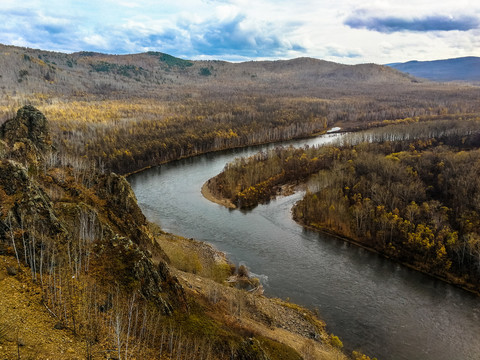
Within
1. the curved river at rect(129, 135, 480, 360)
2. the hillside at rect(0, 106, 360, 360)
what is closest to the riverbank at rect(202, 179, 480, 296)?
the curved river at rect(129, 135, 480, 360)

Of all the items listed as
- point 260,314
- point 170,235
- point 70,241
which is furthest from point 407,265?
point 70,241

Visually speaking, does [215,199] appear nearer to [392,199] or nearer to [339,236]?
[339,236]

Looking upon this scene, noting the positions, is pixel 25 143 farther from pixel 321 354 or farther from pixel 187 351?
pixel 321 354

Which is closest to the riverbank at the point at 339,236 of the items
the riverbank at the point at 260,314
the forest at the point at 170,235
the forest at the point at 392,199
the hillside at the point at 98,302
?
the forest at the point at 392,199

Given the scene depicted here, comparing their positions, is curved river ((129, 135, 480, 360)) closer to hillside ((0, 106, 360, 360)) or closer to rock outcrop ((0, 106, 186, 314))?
hillside ((0, 106, 360, 360))

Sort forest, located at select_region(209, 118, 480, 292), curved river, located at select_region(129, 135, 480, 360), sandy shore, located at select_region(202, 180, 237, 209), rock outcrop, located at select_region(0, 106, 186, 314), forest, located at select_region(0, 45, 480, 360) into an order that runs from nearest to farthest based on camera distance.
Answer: forest, located at select_region(0, 45, 480, 360)
rock outcrop, located at select_region(0, 106, 186, 314)
curved river, located at select_region(129, 135, 480, 360)
forest, located at select_region(209, 118, 480, 292)
sandy shore, located at select_region(202, 180, 237, 209)

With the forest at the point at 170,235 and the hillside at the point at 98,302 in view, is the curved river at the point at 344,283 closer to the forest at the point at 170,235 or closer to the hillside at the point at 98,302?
the forest at the point at 170,235
